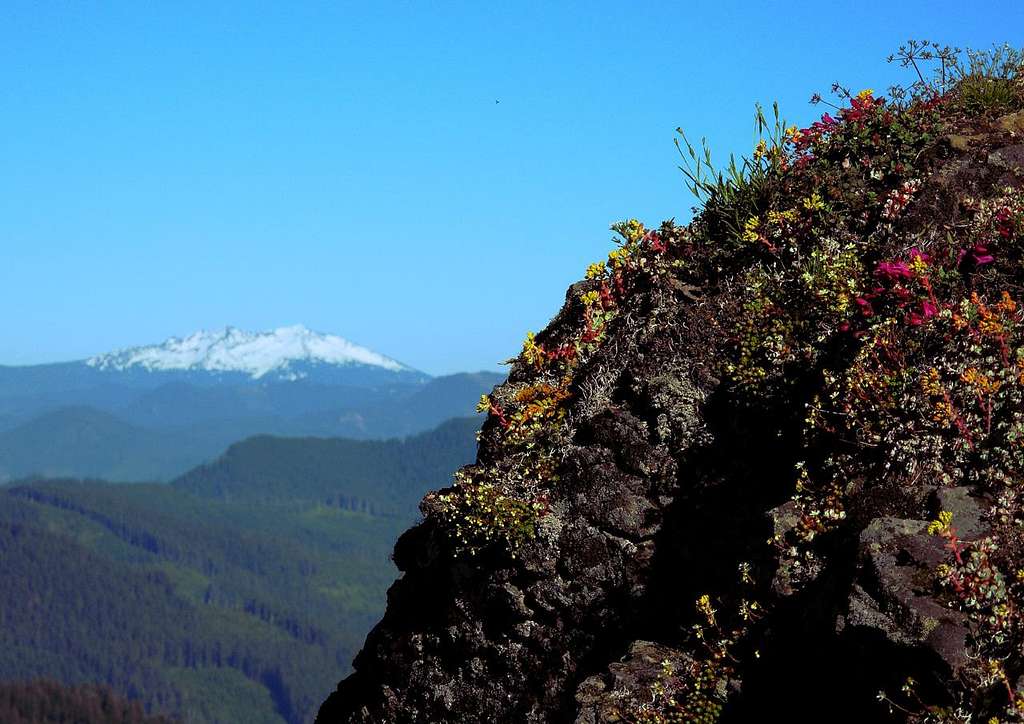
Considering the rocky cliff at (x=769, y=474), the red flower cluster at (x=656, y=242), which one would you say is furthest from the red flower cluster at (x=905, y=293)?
the red flower cluster at (x=656, y=242)

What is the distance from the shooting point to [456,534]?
880 centimetres

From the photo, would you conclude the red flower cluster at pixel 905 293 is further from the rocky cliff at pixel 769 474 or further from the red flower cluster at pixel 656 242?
the red flower cluster at pixel 656 242

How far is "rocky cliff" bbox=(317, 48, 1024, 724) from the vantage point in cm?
600

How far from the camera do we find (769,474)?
8.13 meters

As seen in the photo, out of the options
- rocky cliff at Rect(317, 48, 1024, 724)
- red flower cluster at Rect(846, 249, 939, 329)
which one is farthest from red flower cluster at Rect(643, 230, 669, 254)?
red flower cluster at Rect(846, 249, 939, 329)

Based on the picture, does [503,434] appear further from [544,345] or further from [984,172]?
[984,172]

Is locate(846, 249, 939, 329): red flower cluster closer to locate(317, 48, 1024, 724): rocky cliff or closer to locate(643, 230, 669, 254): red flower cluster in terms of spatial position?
locate(317, 48, 1024, 724): rocky cliff

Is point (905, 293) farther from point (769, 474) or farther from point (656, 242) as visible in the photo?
point (656, 242)

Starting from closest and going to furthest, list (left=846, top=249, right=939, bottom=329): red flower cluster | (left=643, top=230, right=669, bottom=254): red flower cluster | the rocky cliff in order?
1. the rocky cliff
2. (left=846, top=249, right=939, bottom=329): red flower cluster
3. (left=643, top=230, right=669, bottom=254): red flower cluster

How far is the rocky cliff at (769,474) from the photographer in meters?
6.00

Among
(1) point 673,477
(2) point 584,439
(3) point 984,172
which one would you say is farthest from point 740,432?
(3) point 984,172

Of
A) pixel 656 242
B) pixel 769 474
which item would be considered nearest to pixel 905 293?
pixel 769 474

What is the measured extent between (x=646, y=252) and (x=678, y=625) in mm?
3698

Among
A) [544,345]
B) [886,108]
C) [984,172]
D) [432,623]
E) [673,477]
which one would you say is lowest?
[432,623]
